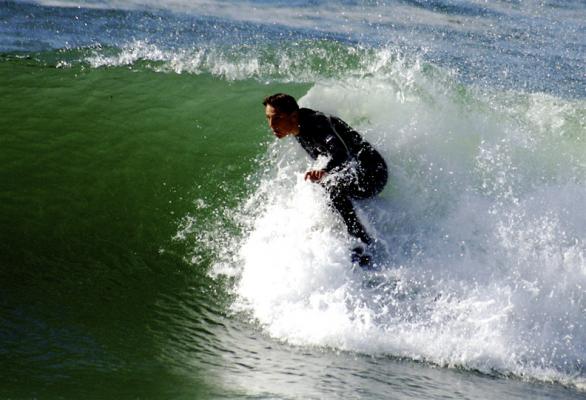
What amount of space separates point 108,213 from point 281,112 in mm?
1951

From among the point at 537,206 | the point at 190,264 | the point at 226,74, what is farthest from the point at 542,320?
the point at 226,74

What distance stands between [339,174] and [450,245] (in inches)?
48.8

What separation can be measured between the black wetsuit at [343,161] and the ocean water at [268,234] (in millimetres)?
Answer: 149

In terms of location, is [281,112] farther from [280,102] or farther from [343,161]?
[343,161]

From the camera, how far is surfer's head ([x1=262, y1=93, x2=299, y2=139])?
17.5 feet

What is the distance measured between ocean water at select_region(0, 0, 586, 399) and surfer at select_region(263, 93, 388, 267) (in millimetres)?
152

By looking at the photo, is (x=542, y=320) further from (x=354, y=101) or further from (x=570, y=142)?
(x=570, y=142)

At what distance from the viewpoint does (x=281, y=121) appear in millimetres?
5367

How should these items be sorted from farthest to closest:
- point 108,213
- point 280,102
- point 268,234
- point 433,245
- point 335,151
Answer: point 108,213, point 433,245, point 268,234, point 335,151, point 280,102

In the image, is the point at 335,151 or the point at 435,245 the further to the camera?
the point at 435,245

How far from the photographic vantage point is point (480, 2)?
17.3 metres

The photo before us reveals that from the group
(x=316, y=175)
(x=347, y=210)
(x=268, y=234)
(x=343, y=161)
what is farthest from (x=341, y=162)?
(x=268, y=234)

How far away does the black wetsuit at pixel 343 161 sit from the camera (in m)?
5.57

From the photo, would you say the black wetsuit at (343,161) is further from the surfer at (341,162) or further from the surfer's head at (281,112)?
the surfer's head at (281,112)
